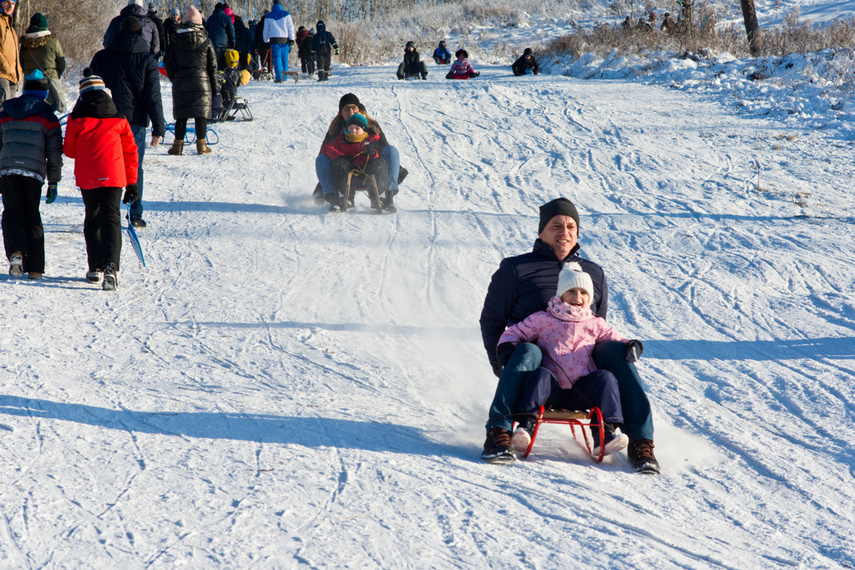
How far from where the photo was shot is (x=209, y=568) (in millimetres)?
2443

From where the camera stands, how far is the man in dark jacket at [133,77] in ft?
23.9

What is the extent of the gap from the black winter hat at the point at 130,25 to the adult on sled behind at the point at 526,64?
1308 centimetres

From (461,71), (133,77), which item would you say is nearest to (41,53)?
(133,77)

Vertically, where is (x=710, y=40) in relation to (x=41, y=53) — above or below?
above

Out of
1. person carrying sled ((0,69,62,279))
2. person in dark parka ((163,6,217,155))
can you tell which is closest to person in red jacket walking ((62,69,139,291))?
person carrying sled ((0,69,62,279))

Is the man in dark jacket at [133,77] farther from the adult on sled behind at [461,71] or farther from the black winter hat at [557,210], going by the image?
the adult on sled behind at [461,71]

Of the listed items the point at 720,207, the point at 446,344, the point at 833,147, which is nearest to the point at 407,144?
the point at 720,207

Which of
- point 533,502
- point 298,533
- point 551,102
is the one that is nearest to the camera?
point 298,533

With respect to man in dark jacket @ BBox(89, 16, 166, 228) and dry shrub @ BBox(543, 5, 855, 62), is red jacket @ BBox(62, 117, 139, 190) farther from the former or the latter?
dry shrub @ BBox(543, 5, 855, 62)

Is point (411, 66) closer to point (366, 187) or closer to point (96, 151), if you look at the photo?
point (366, 187)

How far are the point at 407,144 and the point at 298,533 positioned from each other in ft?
29.5

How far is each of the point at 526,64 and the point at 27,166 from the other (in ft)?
51.0

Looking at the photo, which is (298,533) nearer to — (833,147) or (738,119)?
(833,147)

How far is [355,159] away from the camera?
816 cm
